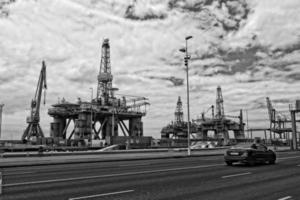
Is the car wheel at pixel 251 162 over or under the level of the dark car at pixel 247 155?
under

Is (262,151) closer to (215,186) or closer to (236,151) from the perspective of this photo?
(236,151)

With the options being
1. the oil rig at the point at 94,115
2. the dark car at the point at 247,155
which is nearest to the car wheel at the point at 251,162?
the dark car at the point at 247,155

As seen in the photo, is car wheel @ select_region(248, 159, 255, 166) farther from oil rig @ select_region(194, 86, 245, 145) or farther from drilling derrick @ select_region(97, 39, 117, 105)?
oil rig @ select_region(194, 86, 245, 145)

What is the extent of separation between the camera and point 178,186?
35.0 ft

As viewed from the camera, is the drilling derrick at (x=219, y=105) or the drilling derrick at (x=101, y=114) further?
the drilling derrick at (x=219, y=105)

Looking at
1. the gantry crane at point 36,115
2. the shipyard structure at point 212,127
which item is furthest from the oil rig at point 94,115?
the shipyard structure at point 212,127

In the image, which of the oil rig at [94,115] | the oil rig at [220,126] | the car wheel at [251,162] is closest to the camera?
the car wheel at [251,162]

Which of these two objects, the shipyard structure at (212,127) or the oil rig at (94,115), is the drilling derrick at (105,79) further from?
the shipyard structure at (212,127)

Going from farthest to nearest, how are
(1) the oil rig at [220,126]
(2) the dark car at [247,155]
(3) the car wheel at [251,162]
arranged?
(1) the oil rig at [220,126] → (3) the car wheel at [251,162] → (2) the dark car at [247,155]

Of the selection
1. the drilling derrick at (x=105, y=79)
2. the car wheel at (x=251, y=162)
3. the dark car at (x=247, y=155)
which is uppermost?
the drilling derrick at (x=105, y=79)

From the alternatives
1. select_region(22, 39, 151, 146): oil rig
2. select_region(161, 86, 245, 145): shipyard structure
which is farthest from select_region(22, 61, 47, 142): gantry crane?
select_region(161, 86, 245, 145): shipyard structure

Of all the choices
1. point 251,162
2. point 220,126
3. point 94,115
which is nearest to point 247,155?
point 251,162

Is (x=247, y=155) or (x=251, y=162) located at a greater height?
(x=247, y=155)

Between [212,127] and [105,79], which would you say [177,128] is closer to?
[212,127]
